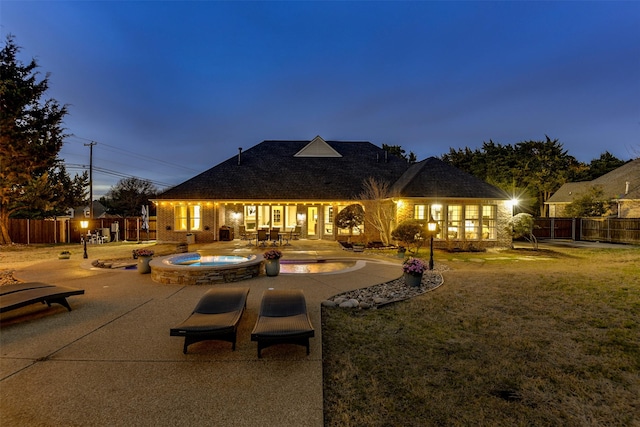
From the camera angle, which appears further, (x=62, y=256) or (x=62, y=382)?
(x=62, y=256)

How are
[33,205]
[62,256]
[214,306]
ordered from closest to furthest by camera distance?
[214,306]
[62,256]
[33,205]

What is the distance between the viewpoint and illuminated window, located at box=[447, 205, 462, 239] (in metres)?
17.9

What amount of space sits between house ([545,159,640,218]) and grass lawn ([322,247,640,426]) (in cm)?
2289

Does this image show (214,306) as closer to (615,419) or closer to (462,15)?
(615,419)

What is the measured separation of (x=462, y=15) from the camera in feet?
55.4

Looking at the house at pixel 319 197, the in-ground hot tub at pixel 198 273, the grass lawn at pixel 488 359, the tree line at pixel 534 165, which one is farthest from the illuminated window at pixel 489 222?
the tree line at pixel 534 165

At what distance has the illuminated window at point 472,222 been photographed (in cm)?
1788

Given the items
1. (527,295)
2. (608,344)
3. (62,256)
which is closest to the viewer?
(608,344)

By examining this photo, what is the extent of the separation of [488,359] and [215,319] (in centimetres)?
435

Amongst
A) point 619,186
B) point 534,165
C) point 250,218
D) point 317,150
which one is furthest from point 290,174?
point 534,165

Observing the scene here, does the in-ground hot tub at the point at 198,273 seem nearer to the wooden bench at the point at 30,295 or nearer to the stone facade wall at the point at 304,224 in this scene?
the wooden bench at the point at 30,295

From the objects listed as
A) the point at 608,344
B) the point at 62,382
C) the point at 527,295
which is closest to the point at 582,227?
the point at 527,295

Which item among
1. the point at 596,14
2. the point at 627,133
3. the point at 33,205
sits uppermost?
the point at 596,14

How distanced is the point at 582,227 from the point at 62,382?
32251 millimetres
